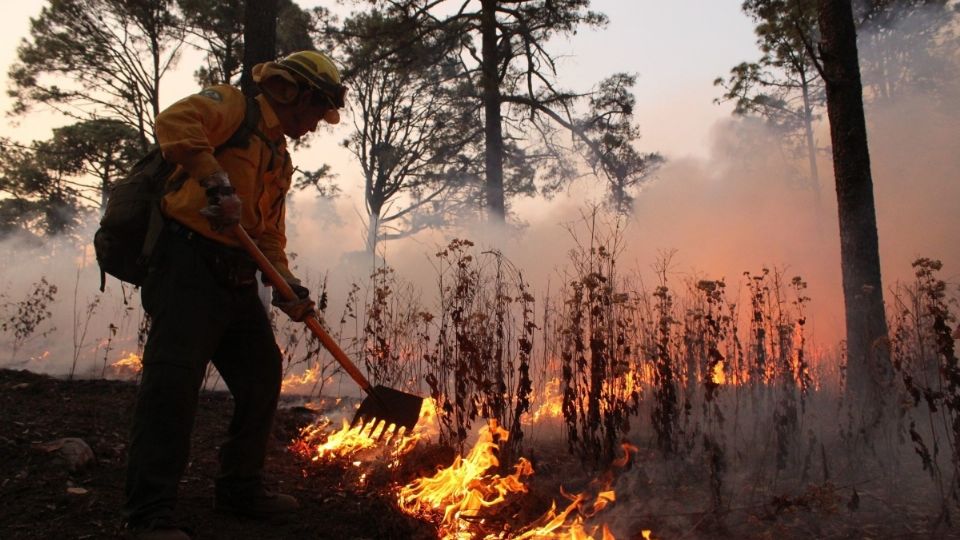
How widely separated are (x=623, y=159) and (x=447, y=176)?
6.88 m

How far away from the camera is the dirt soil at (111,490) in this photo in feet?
8.27

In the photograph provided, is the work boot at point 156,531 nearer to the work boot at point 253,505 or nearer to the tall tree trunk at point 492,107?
the work boot at point 253,505

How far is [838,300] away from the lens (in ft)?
37.5

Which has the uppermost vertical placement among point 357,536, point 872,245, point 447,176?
point 447,176

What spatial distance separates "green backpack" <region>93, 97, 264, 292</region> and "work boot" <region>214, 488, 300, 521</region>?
1.05 m

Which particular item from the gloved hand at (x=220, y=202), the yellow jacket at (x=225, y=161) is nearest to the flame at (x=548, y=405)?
the yellow jacket at (x=225, y=161)

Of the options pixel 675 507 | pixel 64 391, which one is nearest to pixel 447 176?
pixel 64 391

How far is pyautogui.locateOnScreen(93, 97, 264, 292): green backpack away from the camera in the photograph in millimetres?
2369

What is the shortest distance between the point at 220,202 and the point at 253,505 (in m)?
1.40

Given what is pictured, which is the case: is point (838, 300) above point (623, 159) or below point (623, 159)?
below

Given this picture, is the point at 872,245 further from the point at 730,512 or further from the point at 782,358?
the point at 730,512

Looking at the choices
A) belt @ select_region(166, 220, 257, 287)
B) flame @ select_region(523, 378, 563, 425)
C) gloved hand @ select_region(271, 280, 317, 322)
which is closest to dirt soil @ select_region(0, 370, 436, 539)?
gloved hand @ select_region(271, 280, 317, 322)

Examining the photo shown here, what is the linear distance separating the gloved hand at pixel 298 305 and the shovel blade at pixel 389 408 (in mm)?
542

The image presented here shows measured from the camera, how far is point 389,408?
298cm
